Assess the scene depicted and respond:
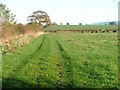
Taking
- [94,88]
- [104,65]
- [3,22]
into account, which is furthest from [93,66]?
[3,22]

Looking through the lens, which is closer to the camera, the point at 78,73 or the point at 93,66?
the point at 78,73

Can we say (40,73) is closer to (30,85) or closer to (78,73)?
(78,73)

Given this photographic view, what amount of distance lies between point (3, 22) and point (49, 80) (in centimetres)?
3095

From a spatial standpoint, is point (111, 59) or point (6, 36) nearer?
point (111, 59)

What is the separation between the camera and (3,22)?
46219mm

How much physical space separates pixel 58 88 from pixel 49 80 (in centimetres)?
183

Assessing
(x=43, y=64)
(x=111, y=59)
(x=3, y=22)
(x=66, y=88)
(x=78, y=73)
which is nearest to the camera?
(x=66, y=88)

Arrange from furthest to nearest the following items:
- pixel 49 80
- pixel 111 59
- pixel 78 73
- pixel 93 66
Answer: pixel 111 59 < pixel 93 66 < pixel 78 73 < pixel 49 80

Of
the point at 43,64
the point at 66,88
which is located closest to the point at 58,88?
the point at 66,88

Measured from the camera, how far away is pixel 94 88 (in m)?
14.6

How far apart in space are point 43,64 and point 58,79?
5765mm

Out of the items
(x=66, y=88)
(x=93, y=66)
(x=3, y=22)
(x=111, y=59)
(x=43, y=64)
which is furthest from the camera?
(x=3, y=22)

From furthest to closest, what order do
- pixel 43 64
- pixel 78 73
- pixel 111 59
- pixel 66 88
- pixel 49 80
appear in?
pixel 111 59
pixel 43 64
pixel 78 73
pixel 49 80
pixel 66 88

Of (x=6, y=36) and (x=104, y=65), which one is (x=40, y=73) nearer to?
(x=104, y=65)
